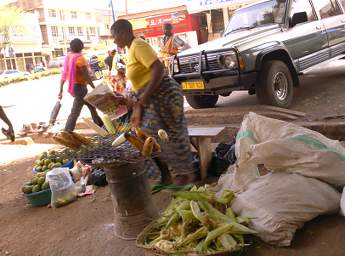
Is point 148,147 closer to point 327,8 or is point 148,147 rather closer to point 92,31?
point 327,8

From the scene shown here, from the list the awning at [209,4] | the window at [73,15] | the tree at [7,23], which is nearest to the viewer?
the awning at [209,4]

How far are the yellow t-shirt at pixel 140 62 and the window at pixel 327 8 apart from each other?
5.24m

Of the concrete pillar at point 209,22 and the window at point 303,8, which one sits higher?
the concrete pillar at point 209,22

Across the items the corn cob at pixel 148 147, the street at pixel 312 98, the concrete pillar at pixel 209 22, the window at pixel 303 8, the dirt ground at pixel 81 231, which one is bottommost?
the dirt ground at pixel 81 231

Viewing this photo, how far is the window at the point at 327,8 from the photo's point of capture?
7911 mm

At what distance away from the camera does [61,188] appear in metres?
4.66

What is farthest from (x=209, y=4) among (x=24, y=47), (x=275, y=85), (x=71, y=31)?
(x=71, y=31)

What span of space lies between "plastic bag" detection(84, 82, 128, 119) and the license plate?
2813mm

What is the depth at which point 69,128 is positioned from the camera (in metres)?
7.25

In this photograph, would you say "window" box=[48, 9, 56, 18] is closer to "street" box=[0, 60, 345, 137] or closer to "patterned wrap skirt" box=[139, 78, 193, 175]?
"street" box=[0, 60, 345, 137]

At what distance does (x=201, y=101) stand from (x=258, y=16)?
1889 millimetres

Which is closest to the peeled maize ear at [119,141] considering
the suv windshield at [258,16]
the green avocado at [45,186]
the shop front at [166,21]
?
the green avocado at [45,186]

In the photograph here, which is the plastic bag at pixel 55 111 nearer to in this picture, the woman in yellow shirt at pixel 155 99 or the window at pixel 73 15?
the woman in yellow shirt at pixel 155 99

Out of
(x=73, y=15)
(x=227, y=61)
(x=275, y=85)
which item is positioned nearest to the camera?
(x=227, y=61)
